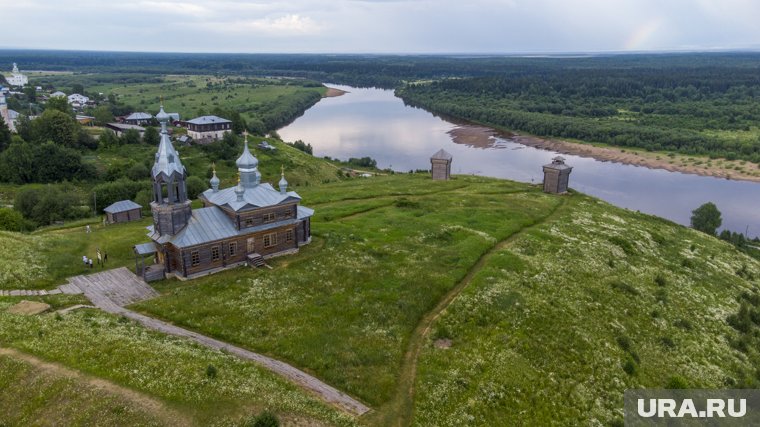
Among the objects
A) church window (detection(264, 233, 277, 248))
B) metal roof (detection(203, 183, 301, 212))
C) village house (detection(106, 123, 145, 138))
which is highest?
metal roof (detection(203, 183, 301, 212))

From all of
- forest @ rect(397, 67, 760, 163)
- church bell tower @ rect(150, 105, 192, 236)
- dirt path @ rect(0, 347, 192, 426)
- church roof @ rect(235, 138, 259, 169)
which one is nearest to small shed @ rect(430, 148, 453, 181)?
church roof @ rect(235, 138, 259, 169)

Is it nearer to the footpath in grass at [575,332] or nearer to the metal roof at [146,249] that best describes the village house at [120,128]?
the metal roof at [146,249]

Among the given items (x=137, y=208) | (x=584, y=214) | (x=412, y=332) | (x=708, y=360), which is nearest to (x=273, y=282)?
(x=412, y=332)

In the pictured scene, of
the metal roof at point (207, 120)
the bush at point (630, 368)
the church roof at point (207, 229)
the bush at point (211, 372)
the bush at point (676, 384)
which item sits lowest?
the bush at point (676, 384)

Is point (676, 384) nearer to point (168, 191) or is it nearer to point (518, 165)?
point (168, 191)

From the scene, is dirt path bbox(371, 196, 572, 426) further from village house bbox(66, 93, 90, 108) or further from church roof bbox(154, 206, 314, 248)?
village house bbox(66, 93, 90, 108)

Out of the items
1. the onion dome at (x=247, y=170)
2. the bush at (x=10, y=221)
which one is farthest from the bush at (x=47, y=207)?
the onion dome at (x=247, y=170)

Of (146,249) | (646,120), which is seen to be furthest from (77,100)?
(646,120)
